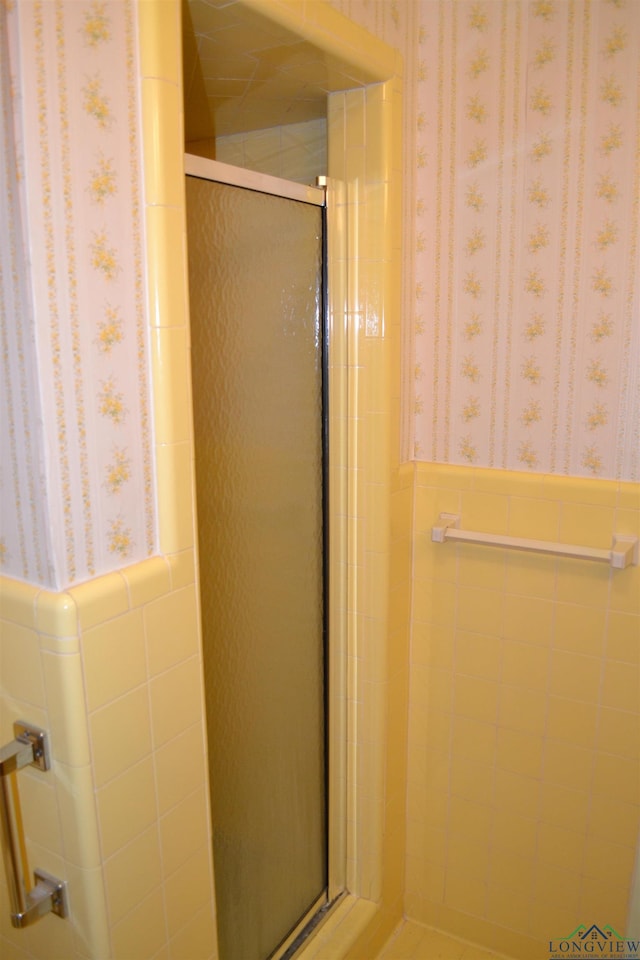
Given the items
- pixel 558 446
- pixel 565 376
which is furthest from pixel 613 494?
pixel 565 376

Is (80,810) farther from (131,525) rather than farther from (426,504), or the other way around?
(426,504)

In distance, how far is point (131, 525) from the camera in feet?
3.53

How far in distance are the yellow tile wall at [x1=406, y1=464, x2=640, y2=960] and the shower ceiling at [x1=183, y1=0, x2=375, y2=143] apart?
34.5 inches

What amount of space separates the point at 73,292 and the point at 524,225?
1036mm

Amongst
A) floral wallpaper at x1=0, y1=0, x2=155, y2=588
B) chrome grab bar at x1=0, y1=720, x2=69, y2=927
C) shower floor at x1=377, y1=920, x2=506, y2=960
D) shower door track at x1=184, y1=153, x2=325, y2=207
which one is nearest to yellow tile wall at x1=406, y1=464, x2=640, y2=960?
shower floor at x1=377, y1=920, x2=506, y2=960

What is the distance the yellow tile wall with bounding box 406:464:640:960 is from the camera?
5.33ft

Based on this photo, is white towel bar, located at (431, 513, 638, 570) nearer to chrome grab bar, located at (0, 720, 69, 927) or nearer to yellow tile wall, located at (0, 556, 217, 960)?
yellow tile wall, located at (0, 556, 217, 960)

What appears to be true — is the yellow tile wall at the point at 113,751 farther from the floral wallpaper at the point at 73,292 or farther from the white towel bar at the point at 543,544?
the white towel bar at the point at 543,544

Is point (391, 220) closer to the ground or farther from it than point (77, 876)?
farther from it

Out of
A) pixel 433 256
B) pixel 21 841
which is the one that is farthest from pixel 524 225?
pixel 21 841

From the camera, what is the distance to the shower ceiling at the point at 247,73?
46.3 inches

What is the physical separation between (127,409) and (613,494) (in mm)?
1054

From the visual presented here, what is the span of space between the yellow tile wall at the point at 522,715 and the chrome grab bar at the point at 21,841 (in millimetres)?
1040

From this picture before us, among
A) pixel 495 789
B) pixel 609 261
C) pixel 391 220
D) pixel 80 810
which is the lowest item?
pixel 495 789
